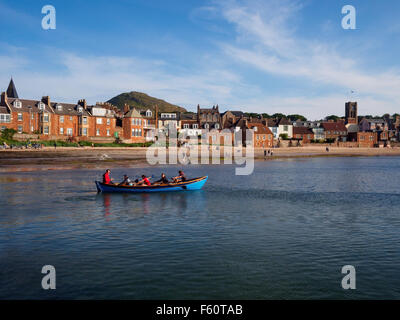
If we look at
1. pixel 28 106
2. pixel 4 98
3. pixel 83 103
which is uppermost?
pixel 83 103

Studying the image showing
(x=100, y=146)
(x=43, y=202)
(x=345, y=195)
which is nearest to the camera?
(x=43, y=202)

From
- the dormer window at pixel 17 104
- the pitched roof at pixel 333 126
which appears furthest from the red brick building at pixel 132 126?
the pitched roof at pixel 333 126

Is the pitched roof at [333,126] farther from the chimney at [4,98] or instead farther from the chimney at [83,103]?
the chimney at [4,98]

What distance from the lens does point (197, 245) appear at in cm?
1859

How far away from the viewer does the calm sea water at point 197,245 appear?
1341 cm

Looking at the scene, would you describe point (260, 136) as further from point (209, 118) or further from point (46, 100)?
point (46, 100)

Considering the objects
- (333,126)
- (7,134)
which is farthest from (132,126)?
(333,126)

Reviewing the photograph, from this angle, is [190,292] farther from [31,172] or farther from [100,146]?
[100,146]

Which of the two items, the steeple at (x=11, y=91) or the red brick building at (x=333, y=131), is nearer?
the steeple at (x=11, y=91)

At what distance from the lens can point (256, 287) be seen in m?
13.4

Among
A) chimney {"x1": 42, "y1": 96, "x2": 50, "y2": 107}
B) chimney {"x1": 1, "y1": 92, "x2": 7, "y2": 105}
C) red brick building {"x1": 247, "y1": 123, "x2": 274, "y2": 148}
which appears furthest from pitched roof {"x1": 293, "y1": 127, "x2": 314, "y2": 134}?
chimney {"x1": 1, "y1": 92, "x2": 7, "y2": 105}

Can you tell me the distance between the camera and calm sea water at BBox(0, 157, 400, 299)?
44.0 feet
